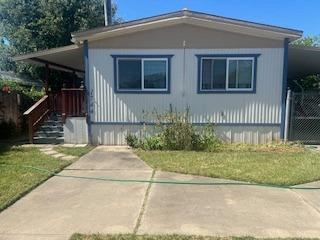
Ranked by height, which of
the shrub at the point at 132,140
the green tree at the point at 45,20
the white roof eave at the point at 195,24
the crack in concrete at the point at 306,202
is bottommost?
the crack in concrete at the point at 306,202

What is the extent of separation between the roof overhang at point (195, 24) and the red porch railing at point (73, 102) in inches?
69.0

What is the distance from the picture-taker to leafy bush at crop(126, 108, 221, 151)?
10.3 m

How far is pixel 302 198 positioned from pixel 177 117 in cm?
535

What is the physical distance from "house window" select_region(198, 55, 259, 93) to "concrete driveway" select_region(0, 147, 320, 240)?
4.76m

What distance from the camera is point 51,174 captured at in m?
7.38

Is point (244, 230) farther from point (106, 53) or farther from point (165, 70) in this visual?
point (106, 53)

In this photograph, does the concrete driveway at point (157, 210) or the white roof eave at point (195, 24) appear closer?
the concrete driveway at point (157, 210)

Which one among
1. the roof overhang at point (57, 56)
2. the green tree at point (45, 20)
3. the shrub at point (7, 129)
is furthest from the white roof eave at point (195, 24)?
the green tree at point (45, 20)

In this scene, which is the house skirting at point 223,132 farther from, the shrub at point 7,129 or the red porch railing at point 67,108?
the shrub at point 7,129

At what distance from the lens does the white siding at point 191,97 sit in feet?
36.0

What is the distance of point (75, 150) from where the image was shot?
1019 centimetres

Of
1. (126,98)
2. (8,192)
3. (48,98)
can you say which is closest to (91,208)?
(8,192)

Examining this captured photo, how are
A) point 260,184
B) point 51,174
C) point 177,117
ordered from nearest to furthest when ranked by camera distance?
point 260,184
point 51,174
point 177,117

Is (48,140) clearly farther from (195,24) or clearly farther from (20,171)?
(195,24)
